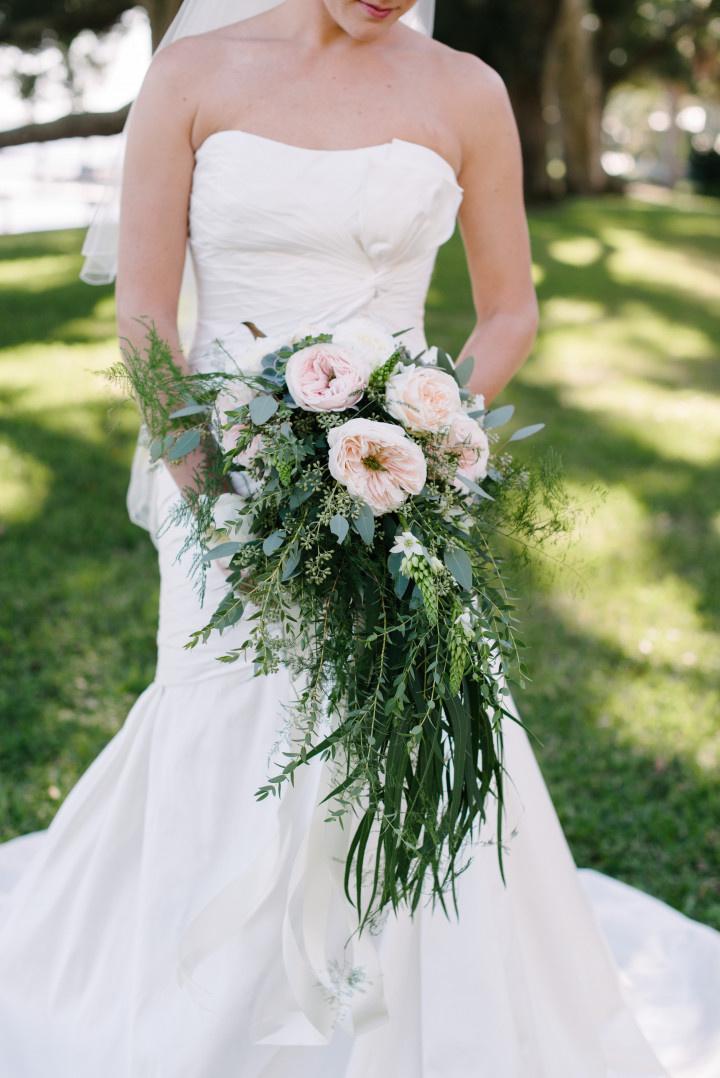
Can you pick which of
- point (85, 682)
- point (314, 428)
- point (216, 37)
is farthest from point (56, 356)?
point (314, 428)

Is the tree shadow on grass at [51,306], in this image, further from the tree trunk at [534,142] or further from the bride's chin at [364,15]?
the tree trunk at [534,142]

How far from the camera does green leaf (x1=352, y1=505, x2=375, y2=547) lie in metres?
1.83

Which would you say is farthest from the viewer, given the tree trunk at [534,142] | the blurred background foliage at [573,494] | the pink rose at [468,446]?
the tree trunk at [534,142]

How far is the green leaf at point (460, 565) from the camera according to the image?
1.87 meters

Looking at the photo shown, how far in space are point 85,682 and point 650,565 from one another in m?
2.89

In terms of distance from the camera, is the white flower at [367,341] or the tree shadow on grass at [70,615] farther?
the tree shadow on grass at [70,615]

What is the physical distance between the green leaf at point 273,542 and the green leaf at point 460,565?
28 cm

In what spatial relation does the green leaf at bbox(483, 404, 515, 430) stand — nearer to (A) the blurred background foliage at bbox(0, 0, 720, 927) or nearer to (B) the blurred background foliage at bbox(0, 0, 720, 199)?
(A) the blurred background foliage at bbox(0, 0, 720, 927)

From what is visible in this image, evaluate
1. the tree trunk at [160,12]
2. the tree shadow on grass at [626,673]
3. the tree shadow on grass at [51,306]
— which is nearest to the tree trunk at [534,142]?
the tree shadow on grass at [626,673]

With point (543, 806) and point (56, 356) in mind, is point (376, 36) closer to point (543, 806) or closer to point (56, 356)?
point (543, 806)

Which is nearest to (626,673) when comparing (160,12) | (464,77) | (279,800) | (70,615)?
(70,615)

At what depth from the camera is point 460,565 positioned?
1884 millimetres

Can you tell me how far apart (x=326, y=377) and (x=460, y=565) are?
0.38 metres

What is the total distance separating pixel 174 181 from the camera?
2455mm
